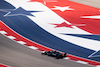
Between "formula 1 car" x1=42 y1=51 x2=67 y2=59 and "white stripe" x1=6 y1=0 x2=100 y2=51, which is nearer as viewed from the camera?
"formula 1 car" x1=42 y1=51 x2=67 y2=59

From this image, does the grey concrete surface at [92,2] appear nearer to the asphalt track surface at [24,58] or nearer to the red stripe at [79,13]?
the red stripe at [79,13]

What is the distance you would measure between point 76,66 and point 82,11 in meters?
10.3

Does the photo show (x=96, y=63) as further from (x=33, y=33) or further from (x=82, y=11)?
(x=82, y=11)

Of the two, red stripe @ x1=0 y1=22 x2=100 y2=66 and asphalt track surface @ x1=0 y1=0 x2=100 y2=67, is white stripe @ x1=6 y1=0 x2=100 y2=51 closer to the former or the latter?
red stripe @ x1=0 y1=22 x2=100 y2=66

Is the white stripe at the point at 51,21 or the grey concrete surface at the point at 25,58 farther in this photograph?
the white stripe at the point at 51,21

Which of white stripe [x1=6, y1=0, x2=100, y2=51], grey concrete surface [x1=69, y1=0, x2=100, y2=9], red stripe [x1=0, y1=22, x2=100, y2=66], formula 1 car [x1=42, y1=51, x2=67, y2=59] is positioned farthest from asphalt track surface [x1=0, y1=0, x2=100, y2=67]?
grey concrete surface [x1=69, y1=0, x2=100, y2=9]

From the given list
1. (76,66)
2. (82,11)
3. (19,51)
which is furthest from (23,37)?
(82,11)

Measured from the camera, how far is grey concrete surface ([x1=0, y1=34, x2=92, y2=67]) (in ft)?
43.3

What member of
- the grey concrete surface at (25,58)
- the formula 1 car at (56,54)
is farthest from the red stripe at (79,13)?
the grey concrete surface at (25,58)

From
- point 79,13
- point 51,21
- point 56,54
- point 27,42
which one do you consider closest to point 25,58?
point 56,54

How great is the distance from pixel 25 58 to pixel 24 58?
0.05 metres

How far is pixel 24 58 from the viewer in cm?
1389

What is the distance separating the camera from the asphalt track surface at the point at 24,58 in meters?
13.2

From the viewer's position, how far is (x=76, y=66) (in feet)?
43.8
